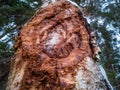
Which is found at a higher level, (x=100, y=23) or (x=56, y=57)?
(x=56, y=57)

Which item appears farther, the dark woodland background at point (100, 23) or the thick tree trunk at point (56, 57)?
the dark woodland background at point (100, 23)

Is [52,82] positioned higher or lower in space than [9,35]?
higher

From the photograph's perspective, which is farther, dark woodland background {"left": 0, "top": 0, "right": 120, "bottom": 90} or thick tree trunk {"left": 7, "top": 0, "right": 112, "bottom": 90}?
dark woodland background {"left": 0, "top": 0, "right": 120, "bottom": 90}

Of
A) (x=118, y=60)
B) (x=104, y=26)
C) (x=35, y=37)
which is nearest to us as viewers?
(x=35, y=37)

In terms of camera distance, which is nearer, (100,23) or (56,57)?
(56,57)

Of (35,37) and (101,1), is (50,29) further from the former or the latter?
(101,1)

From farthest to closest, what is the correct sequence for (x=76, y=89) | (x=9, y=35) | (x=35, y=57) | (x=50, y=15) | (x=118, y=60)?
(x=118, y=60) → (x=9, y=35) → (x=50, y=15) → (x=35, y=57) → (x=76, y=89)

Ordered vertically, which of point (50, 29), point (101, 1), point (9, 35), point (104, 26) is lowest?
point (104, 26)

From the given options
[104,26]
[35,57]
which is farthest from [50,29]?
[104,26]
